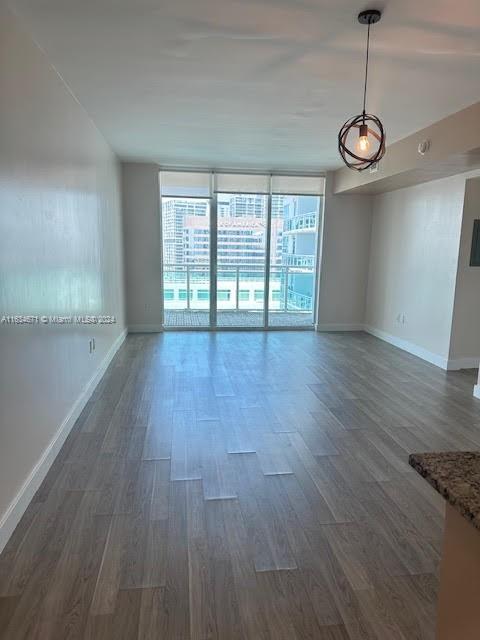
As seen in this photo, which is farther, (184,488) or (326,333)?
(326,333)

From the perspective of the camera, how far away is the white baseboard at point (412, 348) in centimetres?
489

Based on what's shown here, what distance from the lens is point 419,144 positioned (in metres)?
4.01

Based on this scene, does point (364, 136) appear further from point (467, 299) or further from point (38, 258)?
point (467, 299)

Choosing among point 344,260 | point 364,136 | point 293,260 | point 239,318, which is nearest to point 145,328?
point 239,318

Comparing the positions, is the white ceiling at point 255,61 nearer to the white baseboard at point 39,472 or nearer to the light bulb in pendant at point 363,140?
the light bulb in pendant at point 363,140

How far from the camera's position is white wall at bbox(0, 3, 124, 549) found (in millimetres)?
1956

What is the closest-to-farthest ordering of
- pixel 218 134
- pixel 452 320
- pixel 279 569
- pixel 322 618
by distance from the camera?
pixel 322 618, pixel 279 569, pixel 218 134, pixel 452 320

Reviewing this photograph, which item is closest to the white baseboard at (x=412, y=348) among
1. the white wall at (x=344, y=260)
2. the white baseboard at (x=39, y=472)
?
the white wall at (x=344, y=260)

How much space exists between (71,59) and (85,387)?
8.03 feet

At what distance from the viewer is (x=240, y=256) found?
6730 mm

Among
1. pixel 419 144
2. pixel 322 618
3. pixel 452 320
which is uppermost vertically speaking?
pixel 419 144

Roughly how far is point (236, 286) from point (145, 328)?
1.62m

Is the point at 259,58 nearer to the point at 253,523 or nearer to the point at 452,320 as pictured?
the point at 253,523

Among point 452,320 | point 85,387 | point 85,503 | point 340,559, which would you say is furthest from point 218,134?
point 340,559
